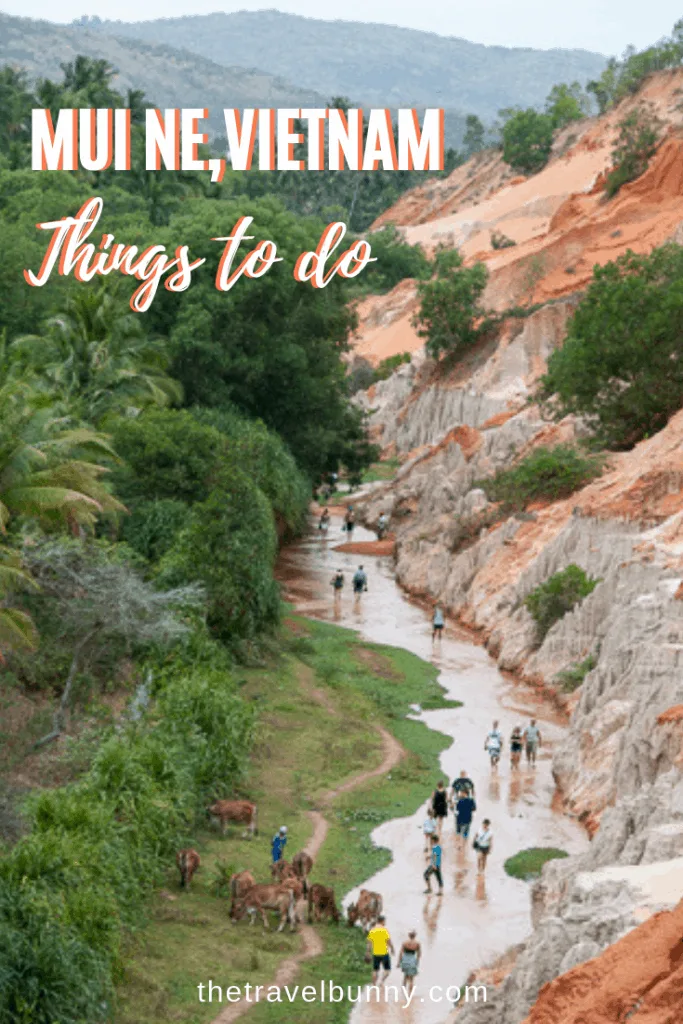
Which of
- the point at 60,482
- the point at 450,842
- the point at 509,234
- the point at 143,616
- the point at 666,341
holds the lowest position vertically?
the point at 450,842

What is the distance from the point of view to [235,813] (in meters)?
23.6

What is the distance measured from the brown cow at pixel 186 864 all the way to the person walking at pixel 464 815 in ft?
15.8

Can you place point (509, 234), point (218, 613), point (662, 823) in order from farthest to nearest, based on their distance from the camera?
1. point (509, 234)
2. point (218, 613)
3. point (662, 823)

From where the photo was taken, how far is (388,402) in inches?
2995

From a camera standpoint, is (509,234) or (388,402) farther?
(509,234)

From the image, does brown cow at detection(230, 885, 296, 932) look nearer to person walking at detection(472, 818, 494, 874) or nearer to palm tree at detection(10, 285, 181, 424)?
person walking at detection(472, 818, 494, 874)

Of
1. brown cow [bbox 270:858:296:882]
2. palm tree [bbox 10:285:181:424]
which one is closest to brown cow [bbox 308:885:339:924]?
brown cow [bbox 270:858:296:882]

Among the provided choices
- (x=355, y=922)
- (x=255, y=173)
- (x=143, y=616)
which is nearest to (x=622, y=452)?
(x=143, y=616)

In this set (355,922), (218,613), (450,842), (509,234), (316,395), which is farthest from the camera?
(509,234)

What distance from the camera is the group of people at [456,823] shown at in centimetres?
2233

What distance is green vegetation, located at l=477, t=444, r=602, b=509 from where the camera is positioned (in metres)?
44.6

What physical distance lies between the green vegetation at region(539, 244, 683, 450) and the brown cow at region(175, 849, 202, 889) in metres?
28.9

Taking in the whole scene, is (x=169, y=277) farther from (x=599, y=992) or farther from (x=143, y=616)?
(x=599, y=992)

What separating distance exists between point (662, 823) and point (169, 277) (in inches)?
1275
